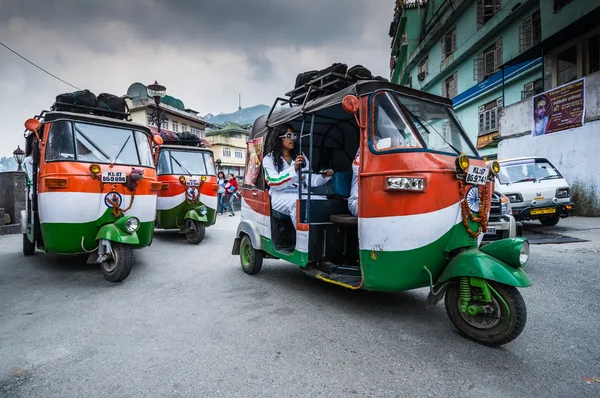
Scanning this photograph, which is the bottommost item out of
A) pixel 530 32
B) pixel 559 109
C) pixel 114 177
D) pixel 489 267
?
pixel 489 267

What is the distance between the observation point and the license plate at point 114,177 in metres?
5.15

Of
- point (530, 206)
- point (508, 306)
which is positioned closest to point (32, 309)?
point (508, 306)

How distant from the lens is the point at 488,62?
19.4 metres

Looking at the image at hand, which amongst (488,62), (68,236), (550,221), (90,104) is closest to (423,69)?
(488,62)

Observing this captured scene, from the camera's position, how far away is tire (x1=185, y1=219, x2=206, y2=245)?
844cm

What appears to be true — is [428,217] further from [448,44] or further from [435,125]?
[448,44]

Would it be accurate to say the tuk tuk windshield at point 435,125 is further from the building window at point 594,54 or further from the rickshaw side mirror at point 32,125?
the building window at point 594,54

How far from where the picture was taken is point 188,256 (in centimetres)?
704

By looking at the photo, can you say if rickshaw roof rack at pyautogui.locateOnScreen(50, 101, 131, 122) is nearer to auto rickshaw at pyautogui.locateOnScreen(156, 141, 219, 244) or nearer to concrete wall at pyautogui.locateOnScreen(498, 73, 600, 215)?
auto rickshaw at pyautogui.locateOnScreen(156, 141, 219, 244)

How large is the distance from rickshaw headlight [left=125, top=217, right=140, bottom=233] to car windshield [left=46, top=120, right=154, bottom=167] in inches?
39.4

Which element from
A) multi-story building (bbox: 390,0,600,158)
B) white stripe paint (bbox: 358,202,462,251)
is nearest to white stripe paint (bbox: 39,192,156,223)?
white stripe paint (bbox: 358,202,462,251)

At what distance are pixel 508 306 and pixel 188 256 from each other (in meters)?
5.77

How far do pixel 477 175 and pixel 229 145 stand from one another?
4488 cm

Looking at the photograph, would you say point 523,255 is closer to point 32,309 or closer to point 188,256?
point 32,309
